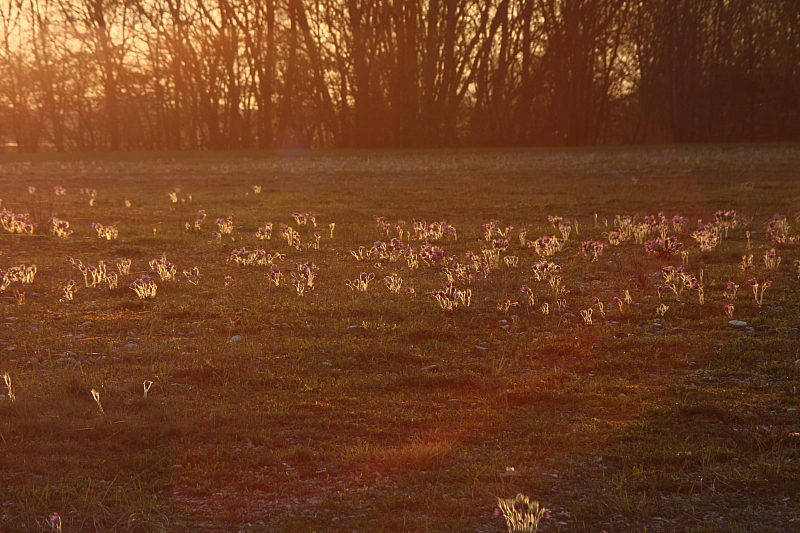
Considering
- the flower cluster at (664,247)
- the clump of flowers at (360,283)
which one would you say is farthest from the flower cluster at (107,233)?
the flower cluster at (664,247)

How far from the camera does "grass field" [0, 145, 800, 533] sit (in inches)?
143

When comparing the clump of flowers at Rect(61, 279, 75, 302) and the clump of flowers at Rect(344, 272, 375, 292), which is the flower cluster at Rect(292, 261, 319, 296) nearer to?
the clump of flowers at Rect(344, 272, 375, 292)

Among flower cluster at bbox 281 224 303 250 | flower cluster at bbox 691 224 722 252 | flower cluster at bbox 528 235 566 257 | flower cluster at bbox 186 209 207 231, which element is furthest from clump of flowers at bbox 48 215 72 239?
flower cluster at bbox 691 224 722 252

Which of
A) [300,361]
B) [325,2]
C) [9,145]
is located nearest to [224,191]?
[300,361]

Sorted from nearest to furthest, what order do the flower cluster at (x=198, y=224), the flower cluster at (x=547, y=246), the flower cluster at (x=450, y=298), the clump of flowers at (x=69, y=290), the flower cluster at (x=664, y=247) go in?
the flower cluster at (x=450, y=298)
the clump of flowers at (x=69, y=290)
the flower cluster at (x=664, y=247)
the flower cluster at (x=547, y=246)
the flower cluster at (x=198, y=224)

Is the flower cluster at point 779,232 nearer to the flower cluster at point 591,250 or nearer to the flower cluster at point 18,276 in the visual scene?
the flower cluster at point 591,250

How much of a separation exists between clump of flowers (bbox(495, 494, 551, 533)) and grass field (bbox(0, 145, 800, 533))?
9cm

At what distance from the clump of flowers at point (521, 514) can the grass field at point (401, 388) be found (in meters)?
0.09

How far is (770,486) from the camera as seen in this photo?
3723mm

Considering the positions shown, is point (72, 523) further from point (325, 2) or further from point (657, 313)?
point (325, 2)

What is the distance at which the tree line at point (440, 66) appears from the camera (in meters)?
49.7

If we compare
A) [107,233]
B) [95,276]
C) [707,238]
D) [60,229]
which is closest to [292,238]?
[107,233]

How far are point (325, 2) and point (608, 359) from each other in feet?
162

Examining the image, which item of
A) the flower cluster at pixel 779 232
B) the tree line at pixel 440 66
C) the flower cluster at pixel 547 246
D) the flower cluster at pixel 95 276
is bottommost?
the flower cluster at pixel 95 276
